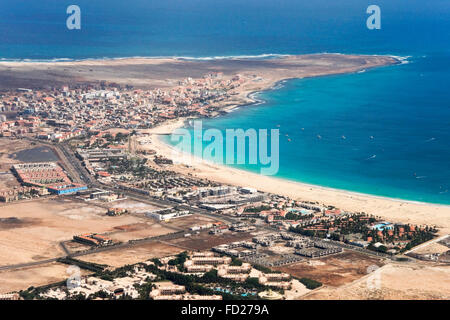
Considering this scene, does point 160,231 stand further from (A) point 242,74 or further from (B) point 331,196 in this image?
(A) point 242,74

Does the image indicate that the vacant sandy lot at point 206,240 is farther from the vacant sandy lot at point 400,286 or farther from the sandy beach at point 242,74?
the sandy beach at point 242,74

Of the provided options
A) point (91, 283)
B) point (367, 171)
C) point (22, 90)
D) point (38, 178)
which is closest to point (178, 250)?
point (91, 283)

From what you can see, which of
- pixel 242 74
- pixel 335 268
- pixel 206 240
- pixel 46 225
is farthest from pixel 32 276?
pixel 242 74

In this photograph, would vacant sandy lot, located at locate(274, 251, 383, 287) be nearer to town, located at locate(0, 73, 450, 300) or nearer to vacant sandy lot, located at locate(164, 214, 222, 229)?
town, located at locate(0, 73, 450, 300)

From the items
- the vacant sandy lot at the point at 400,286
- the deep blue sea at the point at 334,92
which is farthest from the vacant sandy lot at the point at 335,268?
the deep blue sea at the point at 334,92

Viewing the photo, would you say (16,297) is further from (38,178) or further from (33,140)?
(33,140)

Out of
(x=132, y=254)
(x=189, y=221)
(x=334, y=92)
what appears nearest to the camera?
(x=132, y=254)
